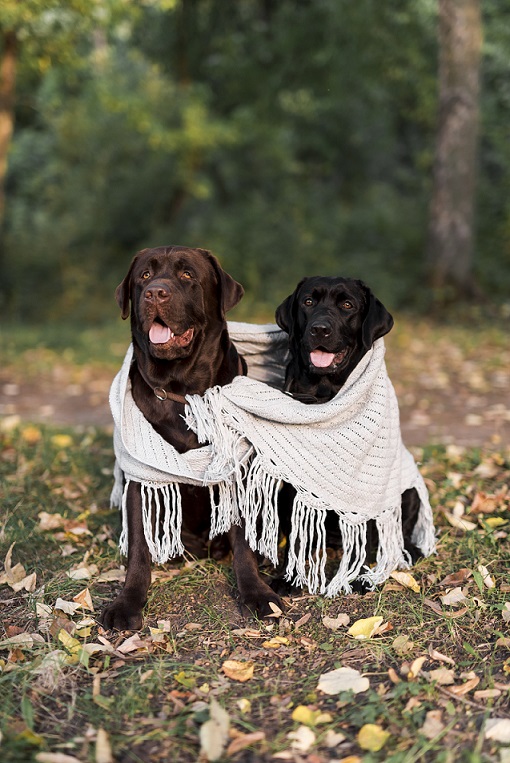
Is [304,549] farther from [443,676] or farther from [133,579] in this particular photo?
[443,676]

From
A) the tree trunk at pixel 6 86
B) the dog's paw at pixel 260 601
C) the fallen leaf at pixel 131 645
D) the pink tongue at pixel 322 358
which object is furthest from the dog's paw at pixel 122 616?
the tree trunk at pixel 6 86

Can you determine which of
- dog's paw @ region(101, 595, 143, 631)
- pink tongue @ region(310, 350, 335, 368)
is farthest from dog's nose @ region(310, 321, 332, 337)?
dog's paw @ region(101, 595, 143, 631)

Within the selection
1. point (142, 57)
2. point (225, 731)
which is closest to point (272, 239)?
point (142, 57)

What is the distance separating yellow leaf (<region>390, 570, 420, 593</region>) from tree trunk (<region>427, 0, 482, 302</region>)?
9872mm

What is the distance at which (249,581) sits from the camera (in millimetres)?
3139

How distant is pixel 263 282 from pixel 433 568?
1165 centimetres

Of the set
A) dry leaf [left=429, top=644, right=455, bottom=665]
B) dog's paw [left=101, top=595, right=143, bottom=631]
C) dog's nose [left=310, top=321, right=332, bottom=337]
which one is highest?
dog's nose [left=310, top=321, right=332, bottom=337]

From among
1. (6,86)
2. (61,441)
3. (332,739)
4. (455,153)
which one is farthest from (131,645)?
(455,153)

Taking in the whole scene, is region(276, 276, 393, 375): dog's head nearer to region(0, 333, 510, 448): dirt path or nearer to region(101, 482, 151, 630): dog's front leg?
region(101, 482, 151, 630): dog's front leg

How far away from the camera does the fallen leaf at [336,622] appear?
2934 mm

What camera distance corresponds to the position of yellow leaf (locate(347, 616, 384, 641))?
283cm

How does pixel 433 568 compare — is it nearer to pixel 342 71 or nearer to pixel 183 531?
pixel 183 531

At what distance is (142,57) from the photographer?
1616 cm

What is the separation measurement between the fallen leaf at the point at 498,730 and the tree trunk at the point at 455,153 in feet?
35.9
